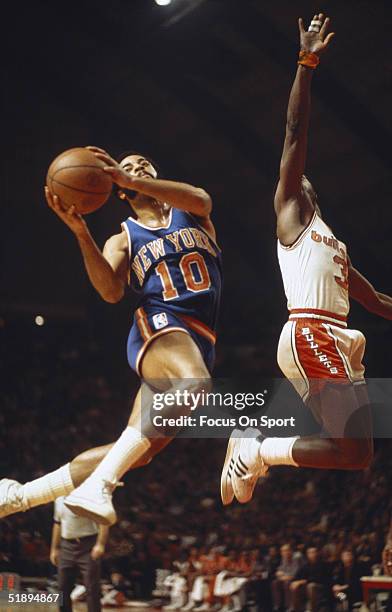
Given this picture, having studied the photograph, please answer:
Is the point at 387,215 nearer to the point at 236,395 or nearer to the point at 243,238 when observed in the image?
the point at 243,238

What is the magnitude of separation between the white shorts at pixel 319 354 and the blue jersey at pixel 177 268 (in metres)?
0.53

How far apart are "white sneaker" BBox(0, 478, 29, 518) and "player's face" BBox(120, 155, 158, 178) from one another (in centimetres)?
202

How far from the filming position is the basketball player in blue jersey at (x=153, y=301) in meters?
4.82

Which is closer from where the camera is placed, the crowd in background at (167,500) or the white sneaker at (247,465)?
the white sneaker at (247,465)

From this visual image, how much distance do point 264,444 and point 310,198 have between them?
1416mm

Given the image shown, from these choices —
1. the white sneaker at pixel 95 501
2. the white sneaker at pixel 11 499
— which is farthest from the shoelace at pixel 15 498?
the white sneaker at pixel 95 501

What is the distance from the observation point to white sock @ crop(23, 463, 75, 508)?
5000 mm

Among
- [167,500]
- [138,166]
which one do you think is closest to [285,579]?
[167,500]

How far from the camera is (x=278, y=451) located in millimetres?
4703

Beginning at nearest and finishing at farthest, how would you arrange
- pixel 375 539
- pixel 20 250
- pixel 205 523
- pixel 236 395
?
pixel 236 395, pixel 375 539, pixel 20 250, pixel 205 523

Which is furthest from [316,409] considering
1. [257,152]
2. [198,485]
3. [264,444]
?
[198,485]

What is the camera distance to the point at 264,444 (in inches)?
187

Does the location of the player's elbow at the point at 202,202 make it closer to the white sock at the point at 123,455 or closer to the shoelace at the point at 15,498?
the white sock at the point at 123,455

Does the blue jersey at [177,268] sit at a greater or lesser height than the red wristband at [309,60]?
lesser
